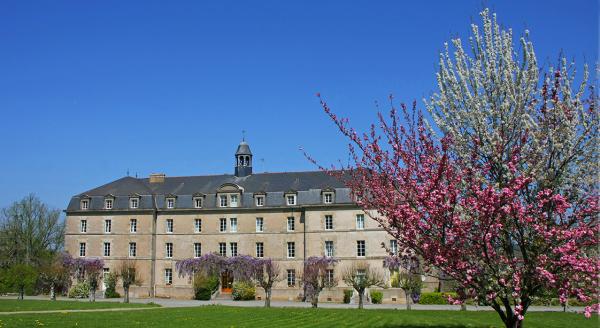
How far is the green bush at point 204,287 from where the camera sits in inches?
1630

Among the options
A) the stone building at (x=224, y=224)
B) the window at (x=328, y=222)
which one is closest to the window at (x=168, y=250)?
the stone building at (x=224, y=224)

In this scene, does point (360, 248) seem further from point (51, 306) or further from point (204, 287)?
point (51, 306)

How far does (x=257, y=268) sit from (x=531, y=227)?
33.8 metres

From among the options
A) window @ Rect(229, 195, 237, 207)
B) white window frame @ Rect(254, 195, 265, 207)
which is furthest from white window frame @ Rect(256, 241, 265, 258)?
window @ Rect(229, 195, 237, 207)

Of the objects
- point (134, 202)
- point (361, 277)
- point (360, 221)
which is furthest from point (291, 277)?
point (134, 202)

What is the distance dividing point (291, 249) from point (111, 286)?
13707mm

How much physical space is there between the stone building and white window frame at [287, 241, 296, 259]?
0.07m

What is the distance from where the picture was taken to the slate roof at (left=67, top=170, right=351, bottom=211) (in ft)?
139

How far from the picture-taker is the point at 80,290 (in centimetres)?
4247

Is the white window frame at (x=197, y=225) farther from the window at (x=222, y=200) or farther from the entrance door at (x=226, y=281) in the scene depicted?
the entrance door at (x=226, y=281)

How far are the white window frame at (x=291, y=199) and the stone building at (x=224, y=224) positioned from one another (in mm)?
74

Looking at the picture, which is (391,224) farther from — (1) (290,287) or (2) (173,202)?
(2) (173,202)

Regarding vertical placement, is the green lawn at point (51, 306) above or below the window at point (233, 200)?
below

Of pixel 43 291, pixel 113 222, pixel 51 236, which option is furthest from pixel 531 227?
pixel 51 236
